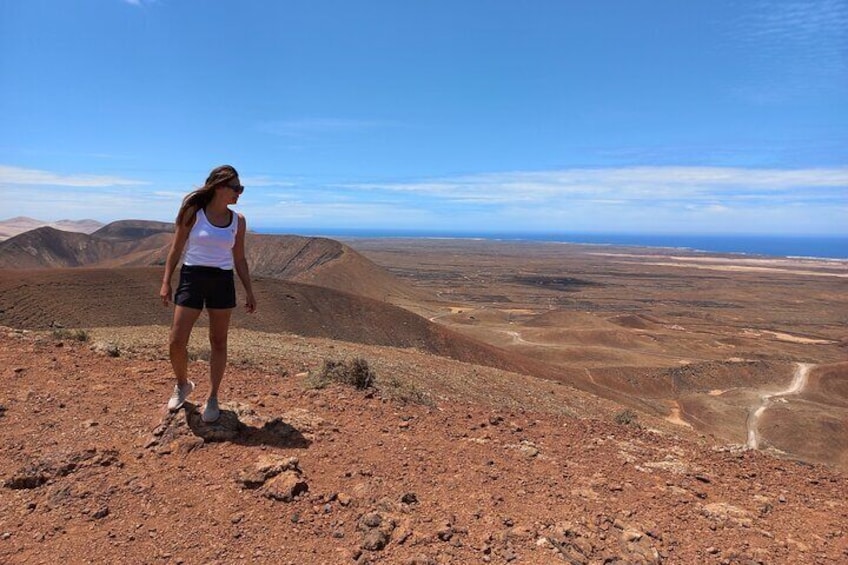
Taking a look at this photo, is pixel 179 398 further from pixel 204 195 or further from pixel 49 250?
pixel 49 250

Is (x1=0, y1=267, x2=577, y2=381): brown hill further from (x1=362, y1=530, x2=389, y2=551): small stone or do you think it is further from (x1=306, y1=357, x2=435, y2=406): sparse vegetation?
(x1=362, y1=530, x2=389, y2=551): small stone

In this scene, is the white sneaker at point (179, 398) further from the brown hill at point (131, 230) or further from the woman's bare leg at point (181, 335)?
the brown hill at point (131, 230)

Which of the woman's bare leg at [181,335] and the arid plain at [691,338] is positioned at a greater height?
the woman's bare leg at [181,335]

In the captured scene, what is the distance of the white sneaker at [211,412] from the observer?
4.54 m

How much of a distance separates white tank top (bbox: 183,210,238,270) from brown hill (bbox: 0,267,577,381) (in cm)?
2108

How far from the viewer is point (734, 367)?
121 feet

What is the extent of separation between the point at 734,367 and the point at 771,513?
124ft

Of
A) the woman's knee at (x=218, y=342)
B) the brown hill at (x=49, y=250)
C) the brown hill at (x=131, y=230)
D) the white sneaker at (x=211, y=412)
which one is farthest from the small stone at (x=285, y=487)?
the brown hill at (x=131, y=230)

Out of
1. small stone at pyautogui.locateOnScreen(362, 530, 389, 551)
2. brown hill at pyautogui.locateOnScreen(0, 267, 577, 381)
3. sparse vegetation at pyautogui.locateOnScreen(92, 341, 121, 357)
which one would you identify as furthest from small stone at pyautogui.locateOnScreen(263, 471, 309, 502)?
brown hill at pyautogui.locateOnScreen(0, 267, 577, 381)

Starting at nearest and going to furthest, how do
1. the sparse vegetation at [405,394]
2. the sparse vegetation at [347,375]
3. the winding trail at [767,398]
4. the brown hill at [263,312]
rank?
the sparse vegetation at [405,394] → the sparse vegetation at [347,375] → the winding trail at [767,398] → the brown hill at [263,312]

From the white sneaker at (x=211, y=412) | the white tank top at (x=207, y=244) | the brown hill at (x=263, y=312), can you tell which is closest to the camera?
the white tank top at (x=207, y=244)

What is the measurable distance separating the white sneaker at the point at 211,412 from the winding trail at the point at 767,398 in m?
19.8

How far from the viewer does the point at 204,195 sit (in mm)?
4492

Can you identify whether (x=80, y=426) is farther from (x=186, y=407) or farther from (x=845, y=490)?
(x=845, y=490)
